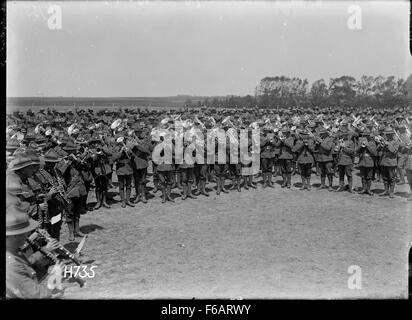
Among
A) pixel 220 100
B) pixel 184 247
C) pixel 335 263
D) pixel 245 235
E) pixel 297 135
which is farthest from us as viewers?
pixel 220 100

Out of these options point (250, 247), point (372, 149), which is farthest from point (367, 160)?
point (250, 247)

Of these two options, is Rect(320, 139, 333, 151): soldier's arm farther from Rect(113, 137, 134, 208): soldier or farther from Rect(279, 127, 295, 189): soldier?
Rect(113, 137, 134, 208): soldier

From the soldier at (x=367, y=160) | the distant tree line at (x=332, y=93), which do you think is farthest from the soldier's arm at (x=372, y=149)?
the distant tree line at (x=332, y=93)

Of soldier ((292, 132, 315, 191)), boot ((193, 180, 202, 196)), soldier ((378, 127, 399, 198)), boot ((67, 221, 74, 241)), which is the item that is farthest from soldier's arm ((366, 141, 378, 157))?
boot ((67, 221, 74, 241))

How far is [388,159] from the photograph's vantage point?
1405 centimetres

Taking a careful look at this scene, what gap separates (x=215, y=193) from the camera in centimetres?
1510

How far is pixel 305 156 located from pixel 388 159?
2631mm

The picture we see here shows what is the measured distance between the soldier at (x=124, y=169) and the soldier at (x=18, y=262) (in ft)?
24.1

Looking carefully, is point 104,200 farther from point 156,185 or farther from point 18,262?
point 18,262

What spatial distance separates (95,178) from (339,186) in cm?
799
